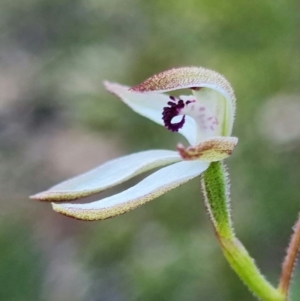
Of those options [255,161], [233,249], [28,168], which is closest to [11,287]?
[28,168]

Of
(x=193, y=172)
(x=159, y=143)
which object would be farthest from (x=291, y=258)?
(x=159, y=143)

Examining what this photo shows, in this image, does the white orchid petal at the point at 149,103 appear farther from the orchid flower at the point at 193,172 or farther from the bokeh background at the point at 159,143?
the bokeh background at the point at 159,143

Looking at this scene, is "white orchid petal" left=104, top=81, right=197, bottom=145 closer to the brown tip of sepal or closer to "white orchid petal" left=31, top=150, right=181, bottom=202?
"white orchid petal" left=31, top=150, right=181, bottom=202

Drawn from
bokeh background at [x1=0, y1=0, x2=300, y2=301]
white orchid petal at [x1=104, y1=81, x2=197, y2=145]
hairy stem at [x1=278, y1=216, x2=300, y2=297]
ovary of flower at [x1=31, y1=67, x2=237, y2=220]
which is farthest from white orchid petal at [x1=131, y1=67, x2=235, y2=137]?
bokeh background at [x1=0, y1=0, x2=300, y2=301]

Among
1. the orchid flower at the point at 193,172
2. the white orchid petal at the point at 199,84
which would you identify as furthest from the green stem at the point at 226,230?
the white orchid petal at the point at 199,84

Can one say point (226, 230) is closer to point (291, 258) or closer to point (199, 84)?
point (291, 258)

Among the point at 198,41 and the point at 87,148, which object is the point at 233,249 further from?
the point at 87,148
